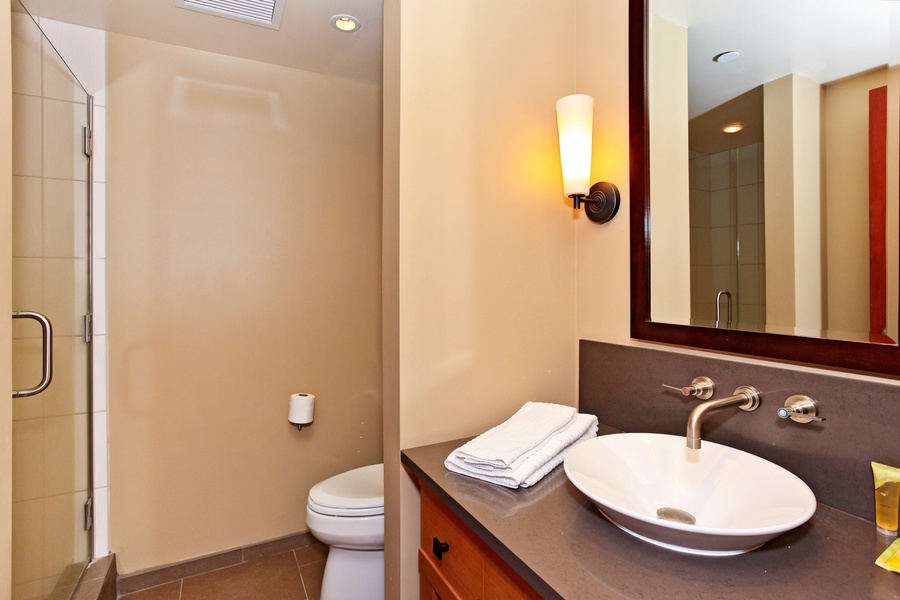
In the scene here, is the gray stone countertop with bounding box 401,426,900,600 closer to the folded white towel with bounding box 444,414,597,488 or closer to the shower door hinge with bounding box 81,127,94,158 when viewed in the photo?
the folded white towel with bounding box 444,414,597,488

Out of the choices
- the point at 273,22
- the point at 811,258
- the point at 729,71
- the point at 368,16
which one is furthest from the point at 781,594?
the point at 273,22

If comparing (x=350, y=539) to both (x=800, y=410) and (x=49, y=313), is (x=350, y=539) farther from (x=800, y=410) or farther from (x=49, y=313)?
(x=800, y=410)

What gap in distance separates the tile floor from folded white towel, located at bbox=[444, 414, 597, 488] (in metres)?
1.38

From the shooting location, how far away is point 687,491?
36.6 inches

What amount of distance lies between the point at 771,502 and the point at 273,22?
2.23m

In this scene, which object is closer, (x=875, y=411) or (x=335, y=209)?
(x=875, y=411)

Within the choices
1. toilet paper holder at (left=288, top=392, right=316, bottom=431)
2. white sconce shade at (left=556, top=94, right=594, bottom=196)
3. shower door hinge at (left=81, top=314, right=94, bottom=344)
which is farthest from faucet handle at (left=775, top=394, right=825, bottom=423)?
shower door hinge at (left=81, top=314, right=94, bottom=344)

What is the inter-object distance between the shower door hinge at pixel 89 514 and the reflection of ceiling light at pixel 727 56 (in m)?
2.62

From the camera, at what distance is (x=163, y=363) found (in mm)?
1985

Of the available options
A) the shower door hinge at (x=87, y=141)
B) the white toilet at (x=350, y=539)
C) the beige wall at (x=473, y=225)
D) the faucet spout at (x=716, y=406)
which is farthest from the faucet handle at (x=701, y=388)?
the shower door hinge at (x=87, y=141)

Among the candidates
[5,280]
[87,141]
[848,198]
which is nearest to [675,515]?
[848,198]

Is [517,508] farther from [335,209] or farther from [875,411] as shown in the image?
[335,209]

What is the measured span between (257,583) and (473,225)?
186cm

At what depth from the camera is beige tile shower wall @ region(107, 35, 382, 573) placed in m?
1.93
